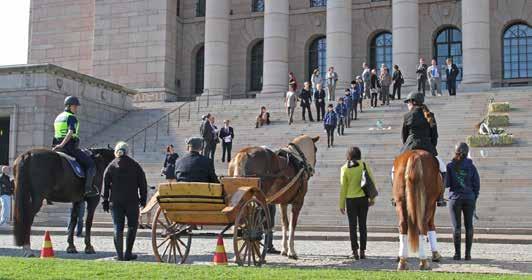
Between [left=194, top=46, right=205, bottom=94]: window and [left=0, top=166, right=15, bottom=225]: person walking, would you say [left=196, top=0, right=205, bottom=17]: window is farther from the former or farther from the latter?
[left=0, top=166, right=15, bottom=225]: person walking

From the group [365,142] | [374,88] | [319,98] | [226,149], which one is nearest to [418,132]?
[365,142]

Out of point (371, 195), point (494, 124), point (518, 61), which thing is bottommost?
point (371, 195)

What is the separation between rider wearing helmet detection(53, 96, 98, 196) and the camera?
549 inches

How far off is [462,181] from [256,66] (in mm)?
35883

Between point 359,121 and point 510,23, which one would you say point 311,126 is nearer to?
point 359,121

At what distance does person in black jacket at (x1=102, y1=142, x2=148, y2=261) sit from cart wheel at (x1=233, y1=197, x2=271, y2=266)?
6.70 ft

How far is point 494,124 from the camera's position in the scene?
89.0 ft

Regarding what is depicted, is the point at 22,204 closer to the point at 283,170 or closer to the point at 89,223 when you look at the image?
the point at 89,223

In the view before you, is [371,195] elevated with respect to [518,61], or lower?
lower

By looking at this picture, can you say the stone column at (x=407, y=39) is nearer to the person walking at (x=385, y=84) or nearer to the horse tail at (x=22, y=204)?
the person walking at (x=385, y=84)

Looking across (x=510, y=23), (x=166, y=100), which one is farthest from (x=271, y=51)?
(x=510, y=23)

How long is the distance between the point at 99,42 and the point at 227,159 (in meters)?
21.6

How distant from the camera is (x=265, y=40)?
42.1m

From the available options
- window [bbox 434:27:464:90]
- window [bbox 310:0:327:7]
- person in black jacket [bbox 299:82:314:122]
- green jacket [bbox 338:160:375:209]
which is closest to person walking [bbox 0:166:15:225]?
green jacket [bbox 338:160:375:209]
